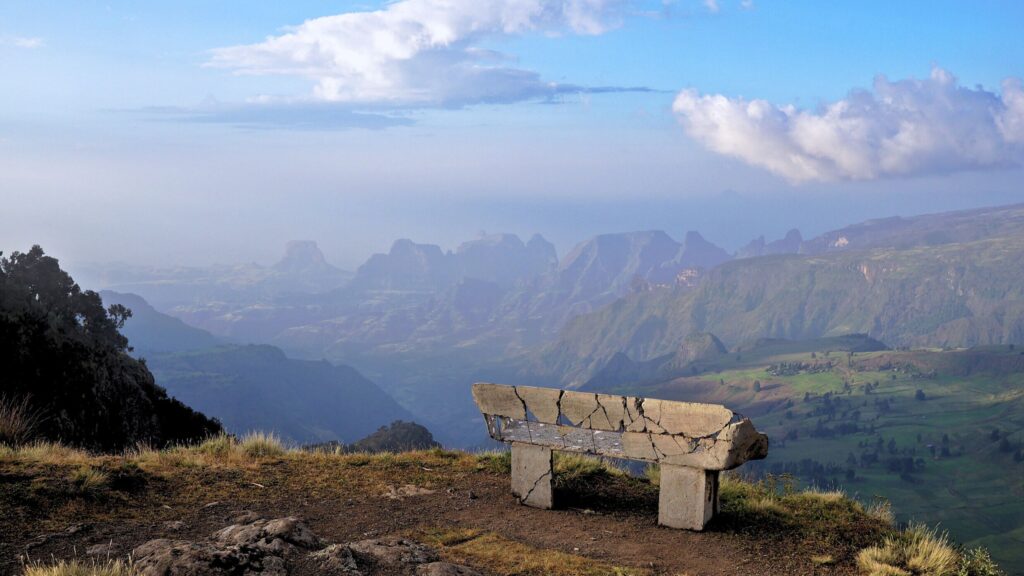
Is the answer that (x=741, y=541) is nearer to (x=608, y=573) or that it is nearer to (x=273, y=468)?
(x=608, y=573)

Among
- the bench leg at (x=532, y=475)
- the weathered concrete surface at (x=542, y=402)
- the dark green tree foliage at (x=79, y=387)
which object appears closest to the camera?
the weathered concrete surface at (x=542, y=402)

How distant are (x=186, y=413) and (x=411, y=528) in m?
24.4

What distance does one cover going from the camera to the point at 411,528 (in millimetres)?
12266

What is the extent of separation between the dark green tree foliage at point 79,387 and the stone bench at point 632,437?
44.1ft

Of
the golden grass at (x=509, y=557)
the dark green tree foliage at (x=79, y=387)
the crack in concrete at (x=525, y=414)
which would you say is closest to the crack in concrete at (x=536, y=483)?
the crack in concrete at (x=525, y=414)

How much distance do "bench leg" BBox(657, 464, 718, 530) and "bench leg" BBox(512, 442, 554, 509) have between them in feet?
7.18

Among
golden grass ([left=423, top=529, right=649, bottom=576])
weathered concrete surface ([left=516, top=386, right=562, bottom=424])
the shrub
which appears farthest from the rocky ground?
weathered concrete surface ([left=516, top=386, right=562, bottom=424])

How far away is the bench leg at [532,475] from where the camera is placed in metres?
14.2

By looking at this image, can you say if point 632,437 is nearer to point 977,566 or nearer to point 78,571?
point 977,566

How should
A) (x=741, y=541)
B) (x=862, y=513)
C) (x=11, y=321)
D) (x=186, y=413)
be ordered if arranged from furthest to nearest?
(x=186, y=413) < (x=11, y=321) < (x=862, y=513) < (x=741, y=541)

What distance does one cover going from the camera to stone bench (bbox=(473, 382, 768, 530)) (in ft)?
41.4

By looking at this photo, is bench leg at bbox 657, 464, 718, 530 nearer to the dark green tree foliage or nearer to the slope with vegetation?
the slope with vegetation

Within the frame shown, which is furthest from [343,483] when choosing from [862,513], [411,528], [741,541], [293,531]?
[862,513]

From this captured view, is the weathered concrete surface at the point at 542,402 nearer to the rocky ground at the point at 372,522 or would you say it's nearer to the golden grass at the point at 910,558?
the rocky ground at the point at 372,522
